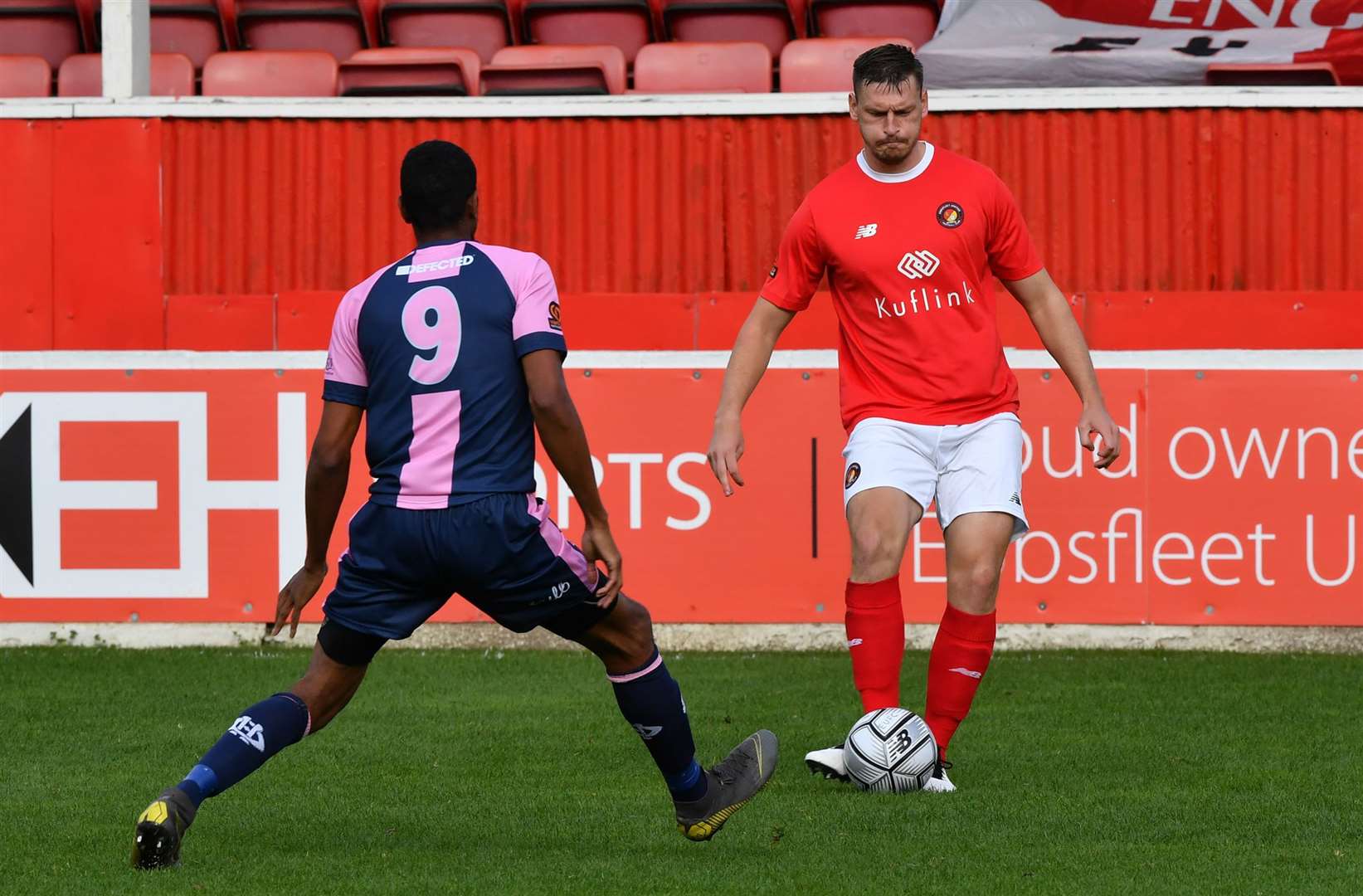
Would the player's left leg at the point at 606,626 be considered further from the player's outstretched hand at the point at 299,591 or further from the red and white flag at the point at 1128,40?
the red and white flag at the point at 1128,40

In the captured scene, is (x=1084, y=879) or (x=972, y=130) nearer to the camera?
(x=1084, y=879)

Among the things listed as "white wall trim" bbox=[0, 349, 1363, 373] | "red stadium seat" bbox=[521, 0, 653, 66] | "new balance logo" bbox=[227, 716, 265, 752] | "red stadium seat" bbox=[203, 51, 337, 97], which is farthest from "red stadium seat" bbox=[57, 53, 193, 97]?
"new balance logo" bbox=[227, 716, 265, 752]

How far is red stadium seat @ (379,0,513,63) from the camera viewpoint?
14.1 metres

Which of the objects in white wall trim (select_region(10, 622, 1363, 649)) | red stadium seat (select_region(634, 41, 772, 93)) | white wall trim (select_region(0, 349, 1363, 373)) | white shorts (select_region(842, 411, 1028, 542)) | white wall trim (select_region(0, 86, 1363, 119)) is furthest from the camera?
red stadium seat (select_region(634, 41, 772, 93))

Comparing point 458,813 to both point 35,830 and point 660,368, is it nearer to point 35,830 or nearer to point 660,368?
point 35,830

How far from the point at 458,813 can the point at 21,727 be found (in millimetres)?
2367

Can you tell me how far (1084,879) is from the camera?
431 centimetres

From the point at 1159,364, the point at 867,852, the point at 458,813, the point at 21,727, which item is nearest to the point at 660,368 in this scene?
the point at 1159,364

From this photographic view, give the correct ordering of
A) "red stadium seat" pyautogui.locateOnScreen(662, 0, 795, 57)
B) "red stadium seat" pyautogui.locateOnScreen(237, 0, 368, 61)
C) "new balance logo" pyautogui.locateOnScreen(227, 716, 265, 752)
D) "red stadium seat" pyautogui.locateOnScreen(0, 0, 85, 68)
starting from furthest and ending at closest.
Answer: "red stadium seat" pyautogui.locateOnScreen(0, 0, 85, 68), "red stadium seat" pyautogui.locateOnScreen(237, 0, 368, 61), "red stadium seat" pyautogui.locateOnScreen(662, 0, 795, 57), "new balance logo" pyautogui.locateOnScreen(227, 716, 265, 752)

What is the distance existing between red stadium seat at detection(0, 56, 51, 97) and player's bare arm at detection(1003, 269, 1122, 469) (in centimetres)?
945

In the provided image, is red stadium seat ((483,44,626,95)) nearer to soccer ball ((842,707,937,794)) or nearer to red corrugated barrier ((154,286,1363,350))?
red corrugated barrier ((154,286,1363,350))

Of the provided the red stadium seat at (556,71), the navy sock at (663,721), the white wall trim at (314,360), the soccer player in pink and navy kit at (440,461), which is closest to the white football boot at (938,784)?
the navy sock at (663,721)

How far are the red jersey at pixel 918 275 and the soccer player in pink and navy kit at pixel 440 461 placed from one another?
158 centimetres

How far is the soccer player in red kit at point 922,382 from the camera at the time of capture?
5.67 metres
